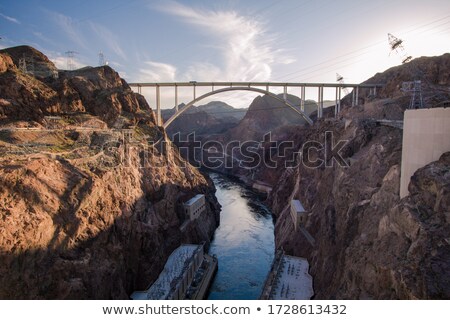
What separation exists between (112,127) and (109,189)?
12828 mm

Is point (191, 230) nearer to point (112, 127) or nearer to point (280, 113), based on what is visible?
point (112, 127)

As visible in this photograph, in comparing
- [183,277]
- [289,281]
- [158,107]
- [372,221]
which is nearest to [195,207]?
[183,277]

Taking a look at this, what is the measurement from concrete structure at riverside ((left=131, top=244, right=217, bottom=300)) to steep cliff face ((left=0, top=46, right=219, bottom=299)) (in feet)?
3.47

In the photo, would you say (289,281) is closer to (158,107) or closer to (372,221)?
(372,221)

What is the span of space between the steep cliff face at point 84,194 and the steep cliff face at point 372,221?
1552 centimetres

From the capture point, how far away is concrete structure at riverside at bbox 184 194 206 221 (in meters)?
38.9

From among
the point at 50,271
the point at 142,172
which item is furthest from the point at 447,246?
the point at 142,172

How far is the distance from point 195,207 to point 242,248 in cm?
849

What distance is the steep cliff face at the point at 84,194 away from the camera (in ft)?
62.8

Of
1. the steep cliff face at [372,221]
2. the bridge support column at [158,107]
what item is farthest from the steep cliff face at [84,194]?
the steep cliff face at [372,221]

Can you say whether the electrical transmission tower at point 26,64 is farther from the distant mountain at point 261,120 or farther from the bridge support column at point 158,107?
the distant mountain at point 261,120

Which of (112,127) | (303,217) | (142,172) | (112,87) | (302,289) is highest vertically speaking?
(112,87)

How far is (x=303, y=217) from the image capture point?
117ft

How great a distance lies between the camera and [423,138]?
15.8 meters
